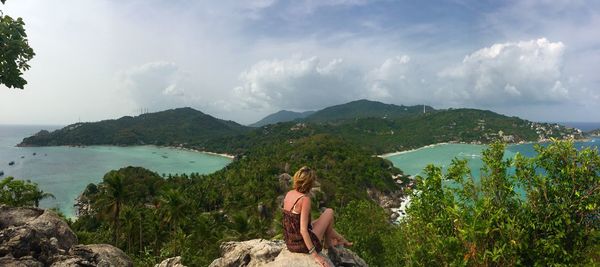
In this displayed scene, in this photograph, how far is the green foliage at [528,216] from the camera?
10.3m

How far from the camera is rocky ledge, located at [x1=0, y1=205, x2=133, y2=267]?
11.0 m

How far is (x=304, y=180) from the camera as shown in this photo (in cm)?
802

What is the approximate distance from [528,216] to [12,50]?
1469 centimetres

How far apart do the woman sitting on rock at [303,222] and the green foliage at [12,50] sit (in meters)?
7.50

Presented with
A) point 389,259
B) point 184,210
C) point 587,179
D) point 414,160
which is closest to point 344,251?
point 587,179

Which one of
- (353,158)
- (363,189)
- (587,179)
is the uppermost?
(587,179)

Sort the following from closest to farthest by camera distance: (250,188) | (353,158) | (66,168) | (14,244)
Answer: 1. (14,244)
2. (250,188)
3. (353,158)
4. (66,168)

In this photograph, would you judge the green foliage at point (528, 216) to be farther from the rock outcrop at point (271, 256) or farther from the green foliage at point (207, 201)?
the green foliage at point (207, 201)

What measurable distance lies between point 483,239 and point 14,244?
14207 millimetres

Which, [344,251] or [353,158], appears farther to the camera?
[353,158]

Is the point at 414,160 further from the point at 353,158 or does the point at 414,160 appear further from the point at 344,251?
the point at 344,251

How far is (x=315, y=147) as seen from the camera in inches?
5522

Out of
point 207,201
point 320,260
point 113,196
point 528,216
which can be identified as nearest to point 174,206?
point 113,196

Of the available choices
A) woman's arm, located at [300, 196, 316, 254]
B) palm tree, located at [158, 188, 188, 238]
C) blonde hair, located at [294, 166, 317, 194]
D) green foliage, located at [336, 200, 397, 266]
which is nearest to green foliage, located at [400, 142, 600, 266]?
woman's arm, located at [300, 196, 316, 254]
